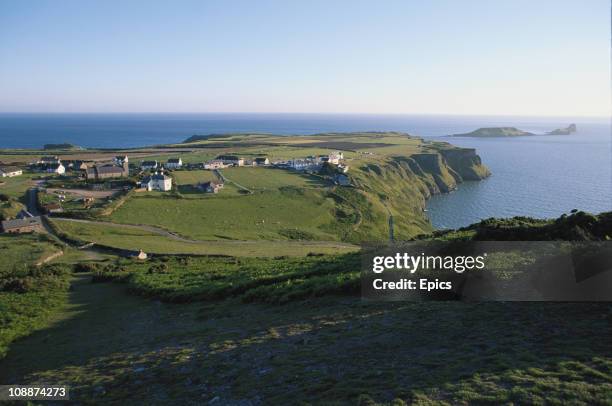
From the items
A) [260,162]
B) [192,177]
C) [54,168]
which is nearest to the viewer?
[192,177]

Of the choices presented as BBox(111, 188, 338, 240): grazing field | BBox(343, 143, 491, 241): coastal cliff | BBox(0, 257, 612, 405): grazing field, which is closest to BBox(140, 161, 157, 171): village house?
BBox(111, 188, 338, 240): grazing field

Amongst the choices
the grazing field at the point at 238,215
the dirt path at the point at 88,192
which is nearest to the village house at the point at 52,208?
the grazing field at the point at 238,215

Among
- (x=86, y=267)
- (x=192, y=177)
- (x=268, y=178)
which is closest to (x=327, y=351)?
(x=86, y=267)

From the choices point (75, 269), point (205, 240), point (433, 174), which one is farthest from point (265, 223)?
point (433, 174)

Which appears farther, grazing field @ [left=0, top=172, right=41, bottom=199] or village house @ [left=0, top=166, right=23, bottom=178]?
village house @ [left=0, top=166, right=23, bottom=178]

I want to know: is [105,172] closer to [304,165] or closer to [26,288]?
[304,165]

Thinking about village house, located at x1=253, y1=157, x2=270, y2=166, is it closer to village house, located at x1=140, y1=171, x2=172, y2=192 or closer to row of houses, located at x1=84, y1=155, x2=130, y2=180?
row of houses, located at x1=84, y1=155, x2=130, y2=180
